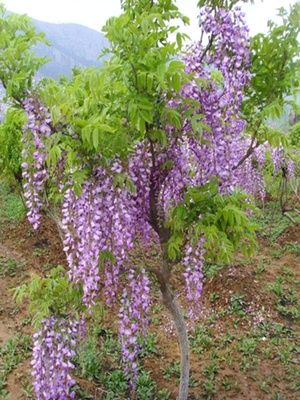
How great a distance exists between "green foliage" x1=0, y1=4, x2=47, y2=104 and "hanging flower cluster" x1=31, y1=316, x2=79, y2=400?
2.04 metres

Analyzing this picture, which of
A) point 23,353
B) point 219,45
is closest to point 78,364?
point 23,353

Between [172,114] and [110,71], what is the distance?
0.54 meters

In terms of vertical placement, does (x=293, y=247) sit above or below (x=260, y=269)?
above

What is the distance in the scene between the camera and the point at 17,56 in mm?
3031

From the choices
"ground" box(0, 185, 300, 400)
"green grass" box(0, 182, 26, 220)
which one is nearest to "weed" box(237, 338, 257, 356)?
"ground" box(0, 185, 300, 400)

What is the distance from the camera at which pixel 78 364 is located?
5.61 m

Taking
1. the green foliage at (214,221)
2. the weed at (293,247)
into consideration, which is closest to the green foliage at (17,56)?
the green foliage at (214,221)

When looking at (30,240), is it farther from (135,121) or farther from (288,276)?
(135,121)

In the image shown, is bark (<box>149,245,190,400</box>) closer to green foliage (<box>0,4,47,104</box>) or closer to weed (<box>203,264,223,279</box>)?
green foliage (<box>0,4,47,104</box>)

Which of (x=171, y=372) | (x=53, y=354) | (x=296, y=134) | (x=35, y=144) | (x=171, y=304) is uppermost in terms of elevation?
(x=296, y=134)

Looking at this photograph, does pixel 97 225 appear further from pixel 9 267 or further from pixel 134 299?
pixel 9 267

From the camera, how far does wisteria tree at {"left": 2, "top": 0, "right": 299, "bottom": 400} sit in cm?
280

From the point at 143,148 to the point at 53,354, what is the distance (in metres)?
2.07

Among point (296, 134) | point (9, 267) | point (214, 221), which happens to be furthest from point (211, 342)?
point (296, 134)
